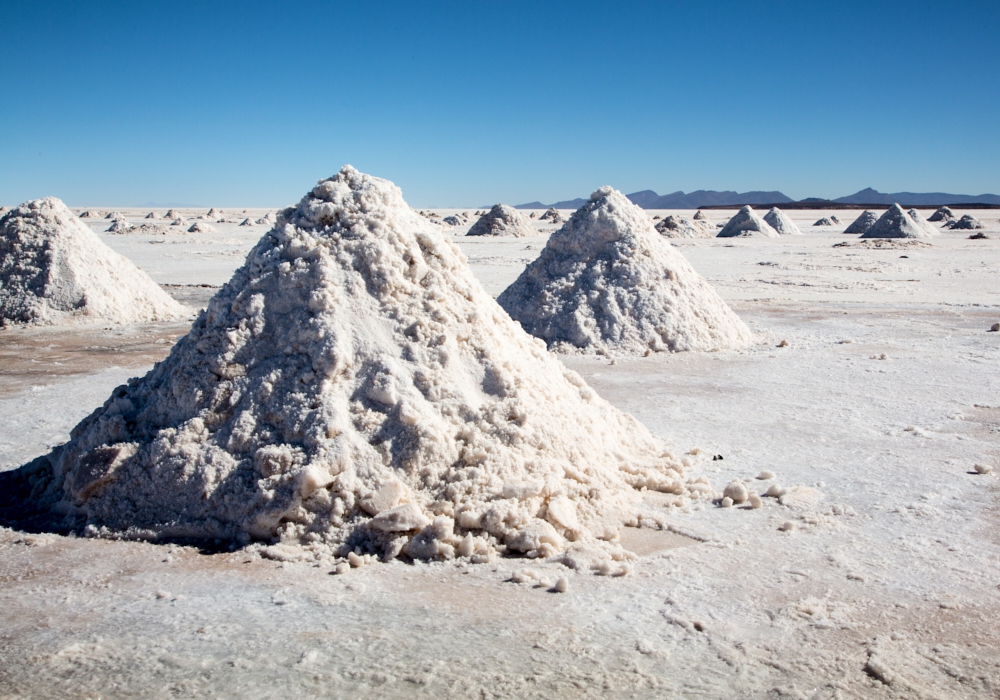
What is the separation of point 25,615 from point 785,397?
166 inches

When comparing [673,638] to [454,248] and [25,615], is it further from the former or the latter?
[454,248]

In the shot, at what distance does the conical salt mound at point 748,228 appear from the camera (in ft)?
80.6

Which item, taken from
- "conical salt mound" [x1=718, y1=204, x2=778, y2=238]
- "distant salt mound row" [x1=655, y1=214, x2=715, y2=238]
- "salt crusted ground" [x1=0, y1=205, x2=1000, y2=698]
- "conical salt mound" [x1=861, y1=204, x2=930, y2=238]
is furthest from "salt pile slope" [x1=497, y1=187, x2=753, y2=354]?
"conical salt mound" [x1=718, y1=204, x2=778, y2=238]

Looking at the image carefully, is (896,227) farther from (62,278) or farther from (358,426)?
(358,426)

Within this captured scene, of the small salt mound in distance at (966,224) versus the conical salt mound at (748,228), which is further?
the small salt mound in distance at (966,224)

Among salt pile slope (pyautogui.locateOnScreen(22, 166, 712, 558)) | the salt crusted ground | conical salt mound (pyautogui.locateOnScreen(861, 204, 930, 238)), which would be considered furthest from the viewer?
conical salt mound (pyautogui.locateOnScreen(861, 204, 930, 238))

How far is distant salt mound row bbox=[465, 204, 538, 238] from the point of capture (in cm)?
2427

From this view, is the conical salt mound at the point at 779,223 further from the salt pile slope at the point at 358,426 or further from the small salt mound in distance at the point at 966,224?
the salt pile slope at the point at 358,426

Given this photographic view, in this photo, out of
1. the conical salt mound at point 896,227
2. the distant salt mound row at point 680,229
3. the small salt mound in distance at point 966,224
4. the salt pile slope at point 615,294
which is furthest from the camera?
the small salt mound in distance at point 966,224

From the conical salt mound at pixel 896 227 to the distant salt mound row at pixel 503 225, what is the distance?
921cm

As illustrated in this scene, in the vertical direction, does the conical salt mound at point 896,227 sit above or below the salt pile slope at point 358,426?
above

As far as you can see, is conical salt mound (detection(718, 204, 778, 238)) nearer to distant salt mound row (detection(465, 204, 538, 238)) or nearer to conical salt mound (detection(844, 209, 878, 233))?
conical salt mound (detection(844, 209, 878, 233))

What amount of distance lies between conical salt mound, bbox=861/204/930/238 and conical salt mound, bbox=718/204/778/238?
270 centimetres

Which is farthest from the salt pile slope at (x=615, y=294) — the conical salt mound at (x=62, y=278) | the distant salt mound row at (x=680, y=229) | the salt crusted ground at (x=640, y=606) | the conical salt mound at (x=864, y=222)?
the conical salt mound at (x=864, y=222)
